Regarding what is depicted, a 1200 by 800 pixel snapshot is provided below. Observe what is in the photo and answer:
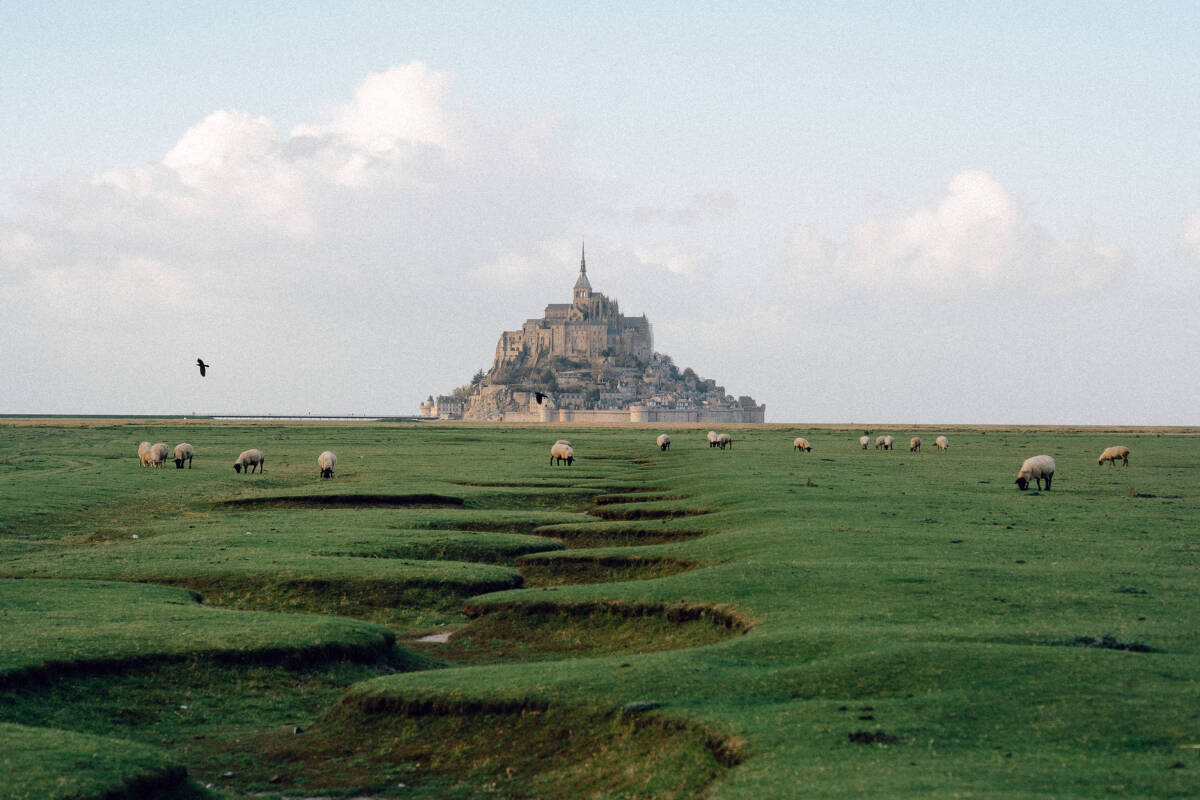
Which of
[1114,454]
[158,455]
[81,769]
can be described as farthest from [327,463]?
[1114,454]

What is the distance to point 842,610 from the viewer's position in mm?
17672

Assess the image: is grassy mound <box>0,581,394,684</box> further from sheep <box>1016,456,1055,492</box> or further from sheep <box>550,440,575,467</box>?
sheep <box>550,440,575,467</box>

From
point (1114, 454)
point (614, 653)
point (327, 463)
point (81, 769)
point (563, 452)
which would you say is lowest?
point (614, 653)

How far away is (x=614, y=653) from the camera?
18.1 meters

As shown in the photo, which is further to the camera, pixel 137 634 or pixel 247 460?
pixel 247 460

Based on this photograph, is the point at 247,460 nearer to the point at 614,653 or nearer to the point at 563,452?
the point at 563,452

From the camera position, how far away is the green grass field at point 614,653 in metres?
10.8

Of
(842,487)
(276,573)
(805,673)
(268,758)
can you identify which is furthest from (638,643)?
(842,487)

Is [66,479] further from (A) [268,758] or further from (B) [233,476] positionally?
(A) [268,758]

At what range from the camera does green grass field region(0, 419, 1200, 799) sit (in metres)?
10.8

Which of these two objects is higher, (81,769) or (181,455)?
(181,455)

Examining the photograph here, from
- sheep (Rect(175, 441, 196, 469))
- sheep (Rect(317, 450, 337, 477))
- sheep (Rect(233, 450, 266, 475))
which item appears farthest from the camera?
sheep (Rect(175, 441, 196, 469))

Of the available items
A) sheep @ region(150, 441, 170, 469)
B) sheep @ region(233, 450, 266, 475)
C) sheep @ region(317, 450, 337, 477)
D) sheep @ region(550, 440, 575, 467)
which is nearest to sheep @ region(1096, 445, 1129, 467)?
sheep @ region(550, 440, 575, 467)

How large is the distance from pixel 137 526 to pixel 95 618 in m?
16.9
